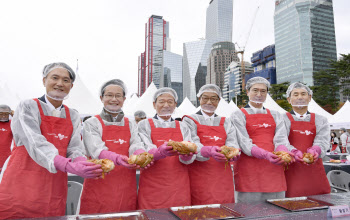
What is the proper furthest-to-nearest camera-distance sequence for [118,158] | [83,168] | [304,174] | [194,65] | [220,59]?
[194,65] → [220,59] → [304,174] → [118,158] → [83,168]

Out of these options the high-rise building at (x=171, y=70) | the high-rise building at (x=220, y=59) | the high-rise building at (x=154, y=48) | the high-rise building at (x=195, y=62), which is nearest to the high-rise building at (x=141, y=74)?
the high-rise building at (x=154, y=48)

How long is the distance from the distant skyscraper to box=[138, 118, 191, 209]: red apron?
150466 millimetres

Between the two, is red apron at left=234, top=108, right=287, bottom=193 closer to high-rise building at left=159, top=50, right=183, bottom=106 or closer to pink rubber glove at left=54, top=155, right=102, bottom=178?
pink rubber glove at left=54, top=155, right=102, bottom=178

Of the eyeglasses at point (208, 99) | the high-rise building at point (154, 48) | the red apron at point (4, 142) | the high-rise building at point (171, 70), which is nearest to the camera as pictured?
the eyeglasses at point (208, 99)

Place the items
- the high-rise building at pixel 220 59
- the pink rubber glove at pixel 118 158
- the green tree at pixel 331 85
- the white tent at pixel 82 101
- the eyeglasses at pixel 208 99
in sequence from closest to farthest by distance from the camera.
A: 1. the pink rubber glove at pixel 118 158
2. the eyeglasses at pixel 208 99
3. the white tent at pixel 82 101
4. the green tree at pixel 331 85
5. the high-rise building at pixel 220 59

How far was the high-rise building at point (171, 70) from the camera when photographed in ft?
382

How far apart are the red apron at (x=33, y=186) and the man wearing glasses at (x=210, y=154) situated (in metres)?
1.36

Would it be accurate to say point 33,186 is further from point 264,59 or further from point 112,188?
point 264,59

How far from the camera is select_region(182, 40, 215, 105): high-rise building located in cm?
12606

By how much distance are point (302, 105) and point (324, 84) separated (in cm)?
4482

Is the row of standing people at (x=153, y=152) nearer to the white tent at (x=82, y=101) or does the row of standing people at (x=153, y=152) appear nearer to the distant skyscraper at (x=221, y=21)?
the white tent at (x=82, y=101)

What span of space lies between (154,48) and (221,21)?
166ft

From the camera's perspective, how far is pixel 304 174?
9.62 feet

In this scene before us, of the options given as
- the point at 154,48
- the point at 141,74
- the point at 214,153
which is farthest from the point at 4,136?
the point at 141,74
